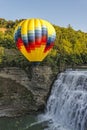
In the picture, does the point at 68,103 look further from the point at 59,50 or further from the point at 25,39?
the point at 59,50

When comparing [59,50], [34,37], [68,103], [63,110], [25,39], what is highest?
[34,37]

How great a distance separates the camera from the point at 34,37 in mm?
32188

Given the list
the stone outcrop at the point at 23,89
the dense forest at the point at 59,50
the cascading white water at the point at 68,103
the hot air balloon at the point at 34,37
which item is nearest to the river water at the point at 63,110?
the cascading white water at the point at 68,103

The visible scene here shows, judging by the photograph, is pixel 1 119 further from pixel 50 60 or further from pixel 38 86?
pixel 50 60

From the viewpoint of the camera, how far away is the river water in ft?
92.4

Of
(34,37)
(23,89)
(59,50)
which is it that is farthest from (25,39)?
(59,50)

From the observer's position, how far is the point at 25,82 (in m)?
33.7

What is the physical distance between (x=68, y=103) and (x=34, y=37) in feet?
20.5

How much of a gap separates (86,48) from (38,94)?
63.2ft

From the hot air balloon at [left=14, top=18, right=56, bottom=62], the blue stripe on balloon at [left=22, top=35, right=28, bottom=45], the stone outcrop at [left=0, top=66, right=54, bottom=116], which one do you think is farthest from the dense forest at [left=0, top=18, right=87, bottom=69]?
the blue stripe on balloon at [left=22, top=35, right=28, bottom=45]

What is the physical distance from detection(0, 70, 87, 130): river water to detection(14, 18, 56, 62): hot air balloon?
337 centimetres

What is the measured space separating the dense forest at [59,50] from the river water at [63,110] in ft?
10.2

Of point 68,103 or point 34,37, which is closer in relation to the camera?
point 68,103

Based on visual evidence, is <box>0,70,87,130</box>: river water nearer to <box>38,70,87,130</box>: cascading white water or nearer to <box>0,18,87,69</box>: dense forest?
<box>38,70,87,130</box>: cascading white water
